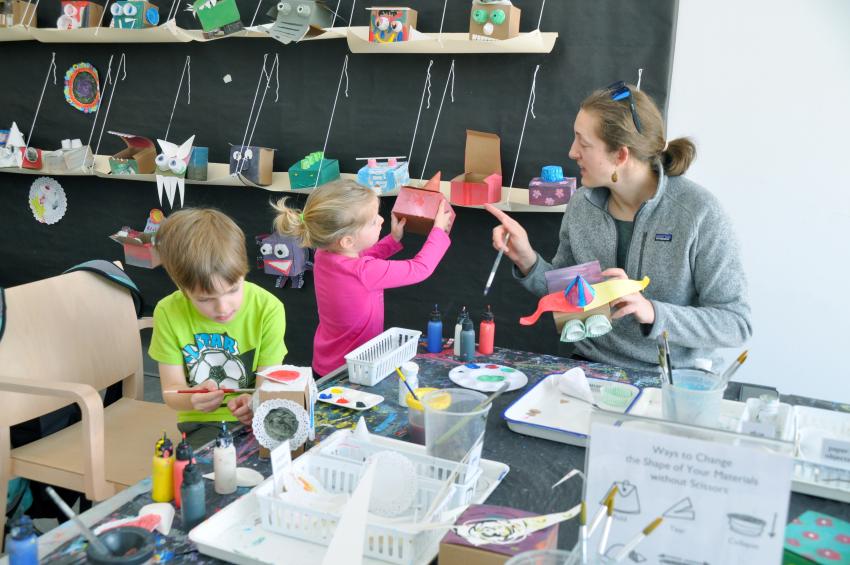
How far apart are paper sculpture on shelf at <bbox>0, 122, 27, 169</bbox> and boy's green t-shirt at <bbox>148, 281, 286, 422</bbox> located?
291cm

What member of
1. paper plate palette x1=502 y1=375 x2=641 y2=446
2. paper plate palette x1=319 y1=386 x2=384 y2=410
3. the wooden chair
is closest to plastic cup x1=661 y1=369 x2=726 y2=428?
paper plate palette x1=502 y1=375 x2=641 y2=446

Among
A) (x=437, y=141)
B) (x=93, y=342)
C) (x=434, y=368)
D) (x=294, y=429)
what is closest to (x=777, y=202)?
(x=437, y=141)

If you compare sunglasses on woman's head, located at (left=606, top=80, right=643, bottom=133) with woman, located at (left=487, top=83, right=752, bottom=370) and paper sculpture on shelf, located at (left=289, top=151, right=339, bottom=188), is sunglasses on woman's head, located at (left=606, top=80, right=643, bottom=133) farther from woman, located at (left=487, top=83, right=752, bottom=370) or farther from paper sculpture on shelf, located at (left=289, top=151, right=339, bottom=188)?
paper sculpture on shelf, located at (left=289, top=151, right=339, bottom=188)

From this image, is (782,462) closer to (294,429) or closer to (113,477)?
(294,429)

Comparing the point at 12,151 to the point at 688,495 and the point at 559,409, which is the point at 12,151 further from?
the point at 688,495

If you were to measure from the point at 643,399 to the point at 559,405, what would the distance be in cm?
21

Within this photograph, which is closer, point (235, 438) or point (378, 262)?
point (235, 438)

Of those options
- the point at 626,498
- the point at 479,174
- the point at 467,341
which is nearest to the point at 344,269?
the point at 467,341

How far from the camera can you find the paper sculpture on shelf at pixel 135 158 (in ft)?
12.5

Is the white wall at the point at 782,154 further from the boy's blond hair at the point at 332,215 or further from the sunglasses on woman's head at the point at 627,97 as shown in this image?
the boy's blond hair at the point at 332,215

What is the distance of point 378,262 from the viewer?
2.29m

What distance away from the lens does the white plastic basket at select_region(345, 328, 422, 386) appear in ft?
5.77

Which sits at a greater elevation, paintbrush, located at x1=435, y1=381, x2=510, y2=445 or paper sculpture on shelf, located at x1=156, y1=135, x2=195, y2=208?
paper sculpture on shelf, located at x1=156, y1=135, x2=195, y2=208

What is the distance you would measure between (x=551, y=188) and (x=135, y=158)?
233cm
